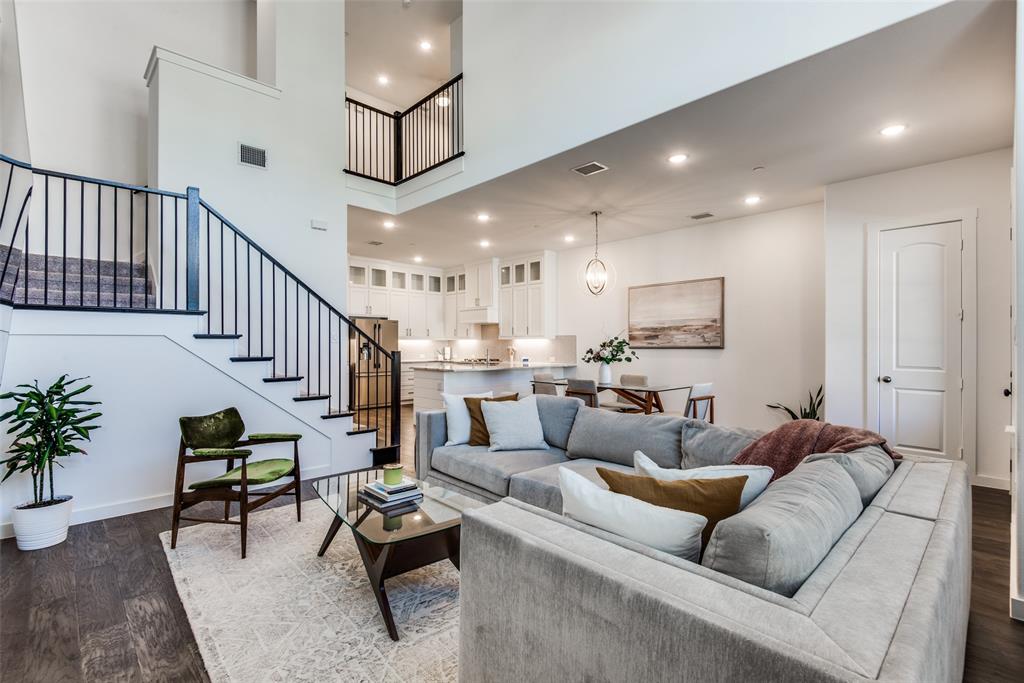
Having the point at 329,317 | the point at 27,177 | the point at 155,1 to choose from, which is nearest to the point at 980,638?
the point at 329,317

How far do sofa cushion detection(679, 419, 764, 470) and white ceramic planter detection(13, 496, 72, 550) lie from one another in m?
3.87

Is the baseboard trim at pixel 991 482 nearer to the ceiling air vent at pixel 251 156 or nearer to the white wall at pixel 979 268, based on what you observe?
the white wall at pixel 979 268

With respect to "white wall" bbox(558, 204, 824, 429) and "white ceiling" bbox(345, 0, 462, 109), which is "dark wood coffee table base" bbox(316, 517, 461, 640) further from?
"white ceiling" bbox(345, 0, 462, 109)

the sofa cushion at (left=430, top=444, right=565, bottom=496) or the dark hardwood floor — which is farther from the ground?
the sofa cushion at (left=430, top=444, right=565, bottom=496)

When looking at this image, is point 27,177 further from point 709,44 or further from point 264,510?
point 709,44

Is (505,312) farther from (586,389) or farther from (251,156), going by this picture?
(251,156)

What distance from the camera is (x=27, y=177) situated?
341 cm

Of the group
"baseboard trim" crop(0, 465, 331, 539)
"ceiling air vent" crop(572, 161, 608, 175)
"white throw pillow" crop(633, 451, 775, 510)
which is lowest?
"baseboard trim" crop(0, 465, 331, 539)

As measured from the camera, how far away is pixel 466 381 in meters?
6.55

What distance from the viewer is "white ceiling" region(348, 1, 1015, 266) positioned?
8.84ft

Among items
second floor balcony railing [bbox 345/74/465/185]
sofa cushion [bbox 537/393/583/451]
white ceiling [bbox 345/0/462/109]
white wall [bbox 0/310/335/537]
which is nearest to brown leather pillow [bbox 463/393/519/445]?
sofa cushion [bbox 537/393/583/451]

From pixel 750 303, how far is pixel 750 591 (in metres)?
5.67

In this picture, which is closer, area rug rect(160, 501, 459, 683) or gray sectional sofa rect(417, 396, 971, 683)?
gray sectional sofa rect(417, 396, 971, 683)

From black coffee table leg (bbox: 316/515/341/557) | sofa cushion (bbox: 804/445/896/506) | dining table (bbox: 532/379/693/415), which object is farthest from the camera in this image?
dining table (bbox: 532/379/693/415)
